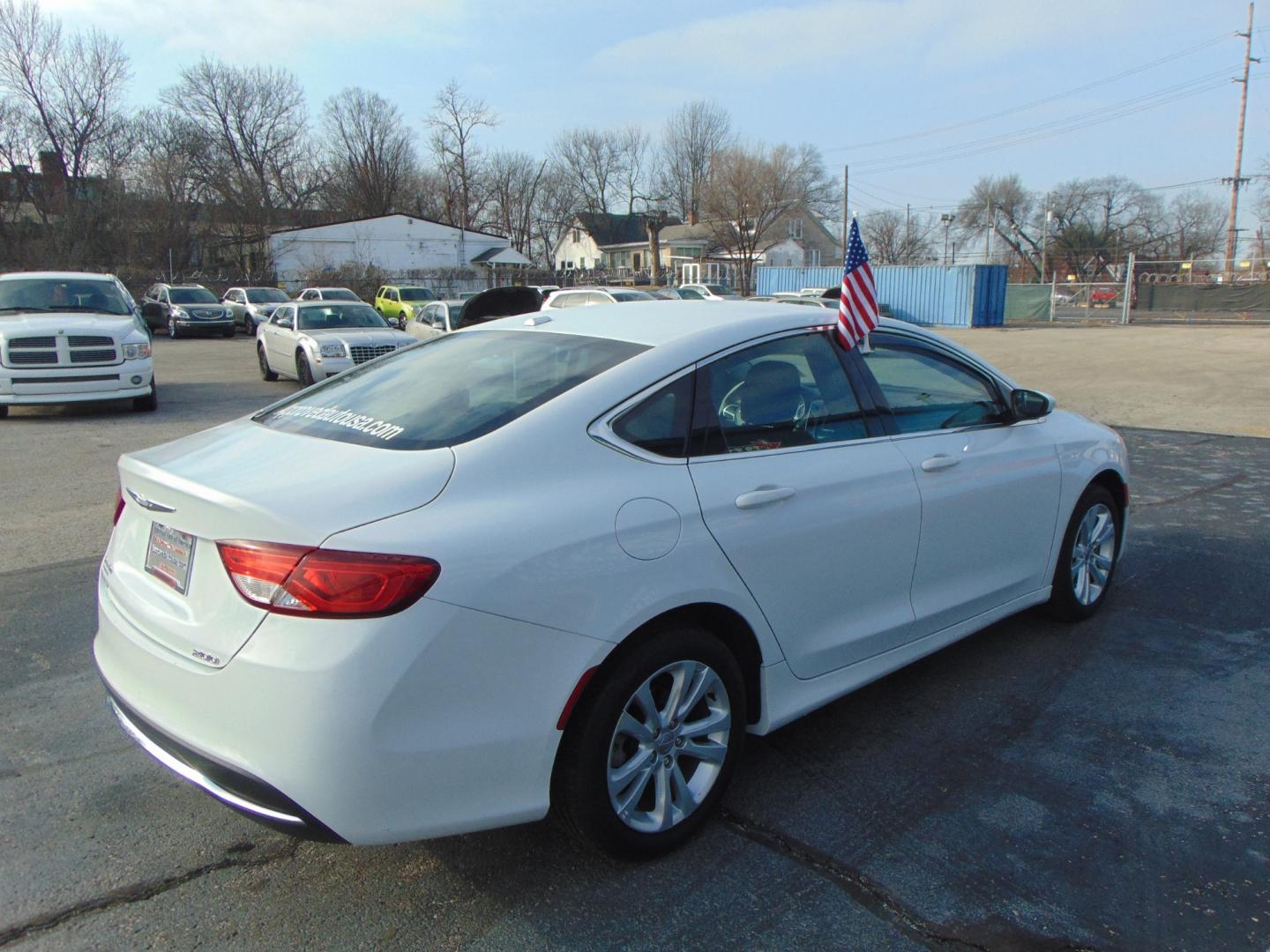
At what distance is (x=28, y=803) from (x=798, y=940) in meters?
2.55

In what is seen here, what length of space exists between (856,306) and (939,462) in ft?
2.31

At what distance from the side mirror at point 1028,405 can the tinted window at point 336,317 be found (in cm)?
1345

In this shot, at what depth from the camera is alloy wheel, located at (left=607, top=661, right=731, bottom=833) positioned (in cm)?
268

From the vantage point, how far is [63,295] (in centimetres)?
1244

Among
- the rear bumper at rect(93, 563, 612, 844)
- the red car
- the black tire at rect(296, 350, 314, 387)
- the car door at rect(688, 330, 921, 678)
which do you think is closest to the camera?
the rear bumper at rect(93, 563, 612, 844)

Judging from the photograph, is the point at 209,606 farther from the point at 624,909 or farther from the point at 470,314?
the point at 470,314

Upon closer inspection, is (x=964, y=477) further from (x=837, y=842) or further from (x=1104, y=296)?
(x=1104, y=296)

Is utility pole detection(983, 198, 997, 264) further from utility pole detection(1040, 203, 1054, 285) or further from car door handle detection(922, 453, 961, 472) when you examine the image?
car door handle detection(922, 453, 961, 472)

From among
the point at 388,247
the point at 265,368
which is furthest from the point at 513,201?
the point at 265,368

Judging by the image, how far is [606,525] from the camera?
254cm

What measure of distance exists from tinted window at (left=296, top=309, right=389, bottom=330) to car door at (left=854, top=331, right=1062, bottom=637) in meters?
13.4

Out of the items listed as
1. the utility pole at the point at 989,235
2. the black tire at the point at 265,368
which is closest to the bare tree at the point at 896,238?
the utility pole at the point at 989,235

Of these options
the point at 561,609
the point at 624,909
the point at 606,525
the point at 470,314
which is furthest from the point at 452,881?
the point at 470,314

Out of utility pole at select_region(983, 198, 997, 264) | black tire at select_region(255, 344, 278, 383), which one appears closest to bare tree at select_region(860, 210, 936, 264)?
utility pole at select_region(983, 198, 997, 264)
